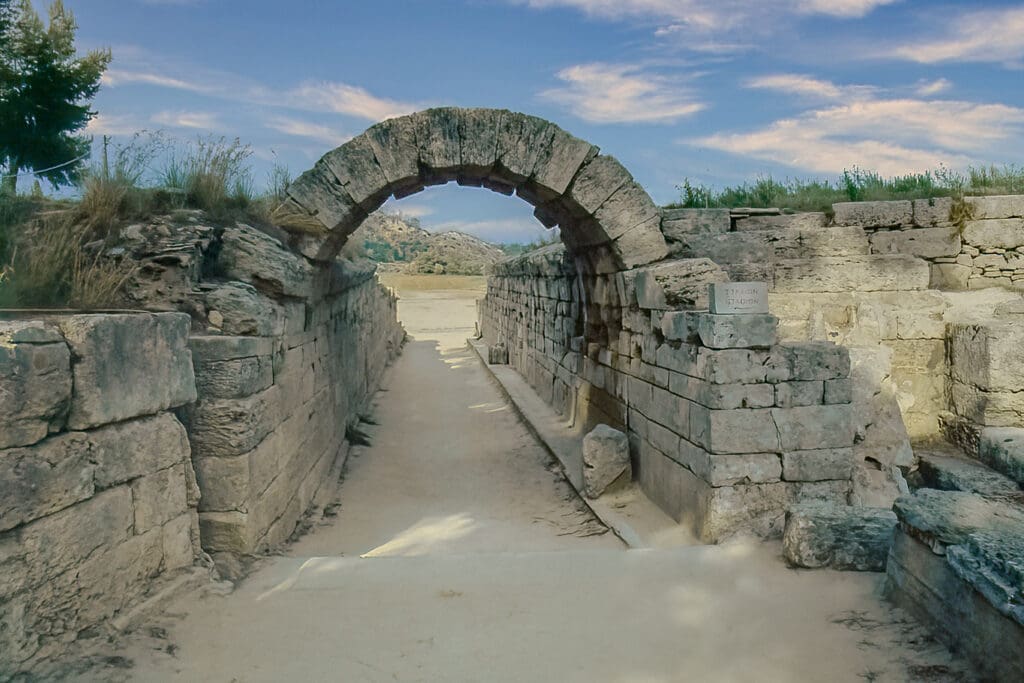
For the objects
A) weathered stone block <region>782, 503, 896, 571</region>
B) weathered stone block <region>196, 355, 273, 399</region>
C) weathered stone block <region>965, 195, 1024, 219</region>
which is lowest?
weathered stone block <region>782, 503, 896, 571</region>

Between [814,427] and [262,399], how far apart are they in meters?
3.91

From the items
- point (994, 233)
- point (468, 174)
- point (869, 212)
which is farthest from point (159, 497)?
point (994, 233)

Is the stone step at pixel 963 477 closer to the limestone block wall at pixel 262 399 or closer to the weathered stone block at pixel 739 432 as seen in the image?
the weathered stone block at pixel 739 432

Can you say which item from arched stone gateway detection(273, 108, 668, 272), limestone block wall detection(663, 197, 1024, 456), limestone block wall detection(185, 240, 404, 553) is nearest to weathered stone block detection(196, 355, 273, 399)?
limestone block wall detection(185, 240, 404, 553)

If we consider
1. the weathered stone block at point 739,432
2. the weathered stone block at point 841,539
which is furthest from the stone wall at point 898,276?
the weathered stone block at point 841,539

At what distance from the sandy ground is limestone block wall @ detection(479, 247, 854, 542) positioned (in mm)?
518

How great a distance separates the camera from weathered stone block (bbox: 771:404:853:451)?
480 centimetres

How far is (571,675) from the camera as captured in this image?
3.02 meters

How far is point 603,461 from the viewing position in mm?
6266

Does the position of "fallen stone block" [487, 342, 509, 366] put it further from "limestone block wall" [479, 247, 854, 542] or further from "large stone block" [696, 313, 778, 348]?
"large stone block" [696, 313, 778, 348]

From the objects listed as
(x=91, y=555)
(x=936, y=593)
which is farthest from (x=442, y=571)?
(x=936, y=593)

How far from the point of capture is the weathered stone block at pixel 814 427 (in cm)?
480

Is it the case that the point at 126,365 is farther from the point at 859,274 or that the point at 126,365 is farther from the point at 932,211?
the point at 932,211

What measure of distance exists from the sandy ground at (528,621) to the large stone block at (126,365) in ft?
3.51
